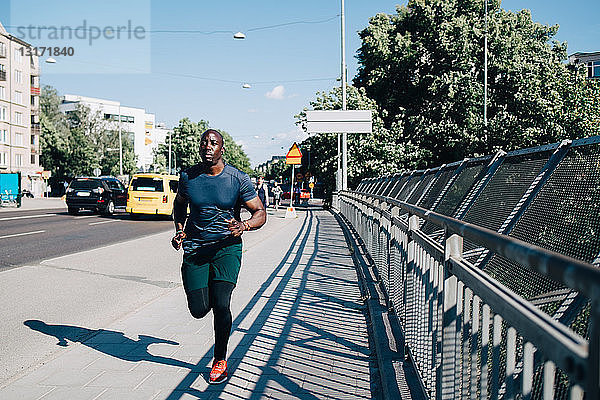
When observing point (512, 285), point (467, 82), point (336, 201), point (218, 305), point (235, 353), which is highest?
point (467, 82)

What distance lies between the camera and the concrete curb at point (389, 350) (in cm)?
406

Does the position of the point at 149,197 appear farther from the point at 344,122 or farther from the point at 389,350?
the point at 389,350

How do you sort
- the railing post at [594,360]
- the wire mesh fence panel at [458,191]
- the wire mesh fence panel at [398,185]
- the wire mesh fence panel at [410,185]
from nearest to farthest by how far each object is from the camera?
the railing post at [594,360], the wire mesh fence panel at [458,191], the wire mesh fence panel at [410,185], the wire mesh fence panel at [398,185]

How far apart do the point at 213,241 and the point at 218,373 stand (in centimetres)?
100

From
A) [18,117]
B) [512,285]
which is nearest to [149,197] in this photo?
[512,285]

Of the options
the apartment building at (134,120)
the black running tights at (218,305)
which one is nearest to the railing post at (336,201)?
the black running tights at (218,305)

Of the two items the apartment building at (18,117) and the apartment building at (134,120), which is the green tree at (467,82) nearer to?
the apartment building at (18,117)

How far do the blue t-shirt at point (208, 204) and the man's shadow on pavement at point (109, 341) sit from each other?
3.72 feet

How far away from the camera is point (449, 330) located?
315 cm

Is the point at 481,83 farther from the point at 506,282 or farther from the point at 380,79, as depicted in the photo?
the point at 506,282

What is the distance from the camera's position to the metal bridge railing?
1.64 m

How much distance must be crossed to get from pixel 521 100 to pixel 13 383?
32863mm

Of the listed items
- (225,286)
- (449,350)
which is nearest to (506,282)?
(449,350)

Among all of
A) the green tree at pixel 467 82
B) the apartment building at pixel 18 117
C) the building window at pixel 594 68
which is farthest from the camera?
the apartment building at pixel 18 117
